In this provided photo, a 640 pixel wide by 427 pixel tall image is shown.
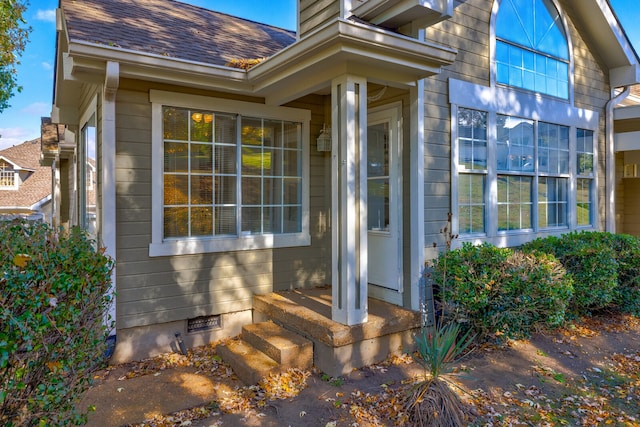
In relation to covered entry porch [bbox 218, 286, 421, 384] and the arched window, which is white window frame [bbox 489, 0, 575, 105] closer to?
the arched window

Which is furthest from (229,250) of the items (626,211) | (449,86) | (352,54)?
(626,211)

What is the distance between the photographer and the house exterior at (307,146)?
4.08 m

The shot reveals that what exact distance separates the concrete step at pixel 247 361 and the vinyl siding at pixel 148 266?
2.00 ft

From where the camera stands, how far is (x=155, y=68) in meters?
4.21

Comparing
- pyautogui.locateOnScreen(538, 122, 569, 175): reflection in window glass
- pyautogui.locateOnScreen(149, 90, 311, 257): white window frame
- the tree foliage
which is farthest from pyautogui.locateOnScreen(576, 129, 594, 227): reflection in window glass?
the tree foliage

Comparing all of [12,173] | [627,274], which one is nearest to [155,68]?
[627,274]

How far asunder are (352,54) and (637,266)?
4.96 meters

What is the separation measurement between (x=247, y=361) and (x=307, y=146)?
2.81m

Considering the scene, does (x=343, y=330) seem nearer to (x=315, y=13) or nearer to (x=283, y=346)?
(x=283, y=346)

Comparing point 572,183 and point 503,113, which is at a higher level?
point 503,113

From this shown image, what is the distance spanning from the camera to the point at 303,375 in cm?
392

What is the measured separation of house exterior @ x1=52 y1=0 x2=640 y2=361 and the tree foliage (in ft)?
28.2

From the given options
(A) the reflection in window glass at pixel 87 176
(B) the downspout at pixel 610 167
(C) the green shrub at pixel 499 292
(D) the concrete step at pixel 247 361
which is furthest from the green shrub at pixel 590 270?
(A) the reflection in window glass at pixel 87 176

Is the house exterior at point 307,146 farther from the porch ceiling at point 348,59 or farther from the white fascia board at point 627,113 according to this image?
the white fascia board at point 627,113
